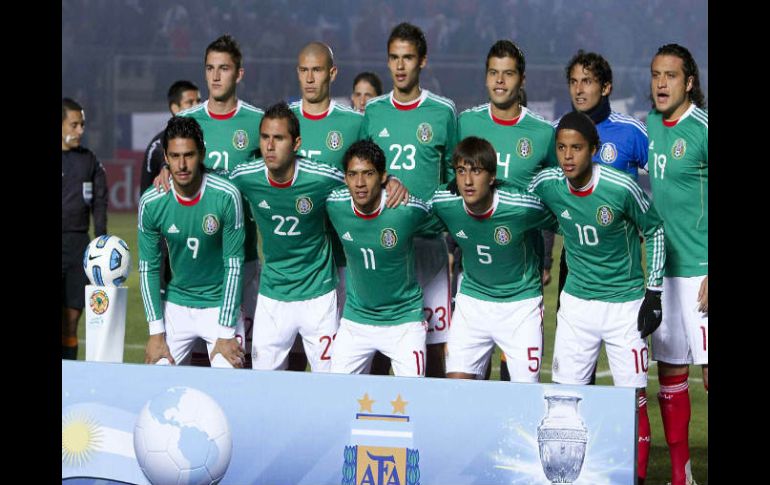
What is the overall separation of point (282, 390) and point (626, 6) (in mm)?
20760

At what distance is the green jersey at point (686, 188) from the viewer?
20.2ft

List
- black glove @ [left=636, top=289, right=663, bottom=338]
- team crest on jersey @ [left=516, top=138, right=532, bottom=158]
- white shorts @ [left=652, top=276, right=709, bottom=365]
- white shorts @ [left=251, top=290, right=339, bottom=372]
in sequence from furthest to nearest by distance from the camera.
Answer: white shorts @ [left=251, top=290, right=339, bottom=372] → team crest on jersey @ [left=516, top=138, right=532, bottom=158] → white shorts @ [left=652, top=276, right=709, bottom=365] → black glove @ [left=636, top=289, right=663, bottom=338]

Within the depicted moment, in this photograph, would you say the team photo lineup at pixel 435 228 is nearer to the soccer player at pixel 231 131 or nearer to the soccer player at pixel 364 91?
the soccer player at pixel 231 131

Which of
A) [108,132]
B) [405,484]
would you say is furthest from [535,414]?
[108,132]

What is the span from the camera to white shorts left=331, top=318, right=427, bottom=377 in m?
6.11

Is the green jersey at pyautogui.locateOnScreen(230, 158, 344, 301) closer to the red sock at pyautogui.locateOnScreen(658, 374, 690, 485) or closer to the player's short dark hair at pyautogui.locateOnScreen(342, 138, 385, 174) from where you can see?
the player's short dark hair at pyautogui.locateOnScreen(342, 138, 385, 174)

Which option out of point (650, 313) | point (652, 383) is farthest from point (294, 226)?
point (652, 383)

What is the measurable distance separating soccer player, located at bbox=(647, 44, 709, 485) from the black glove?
461 millimetres

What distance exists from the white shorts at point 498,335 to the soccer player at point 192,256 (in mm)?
1119

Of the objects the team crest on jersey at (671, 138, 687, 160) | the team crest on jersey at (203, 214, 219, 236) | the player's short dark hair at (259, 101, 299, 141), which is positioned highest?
the player's short dark hair at (259, 101, 299, 141)

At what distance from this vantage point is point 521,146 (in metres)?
6.29

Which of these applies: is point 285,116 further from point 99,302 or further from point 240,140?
point 99,302

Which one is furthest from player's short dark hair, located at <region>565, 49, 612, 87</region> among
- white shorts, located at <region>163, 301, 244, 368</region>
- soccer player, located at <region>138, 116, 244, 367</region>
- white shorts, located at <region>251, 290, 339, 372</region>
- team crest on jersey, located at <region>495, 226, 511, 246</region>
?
white shorts, located at <region>163, 301, 244, 368</region>

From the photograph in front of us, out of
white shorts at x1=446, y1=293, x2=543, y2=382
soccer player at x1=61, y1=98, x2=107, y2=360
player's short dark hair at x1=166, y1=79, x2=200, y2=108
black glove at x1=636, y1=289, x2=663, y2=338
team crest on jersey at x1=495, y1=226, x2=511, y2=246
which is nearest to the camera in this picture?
black glove at x1=636, y1=289, x2=663, y2=338
